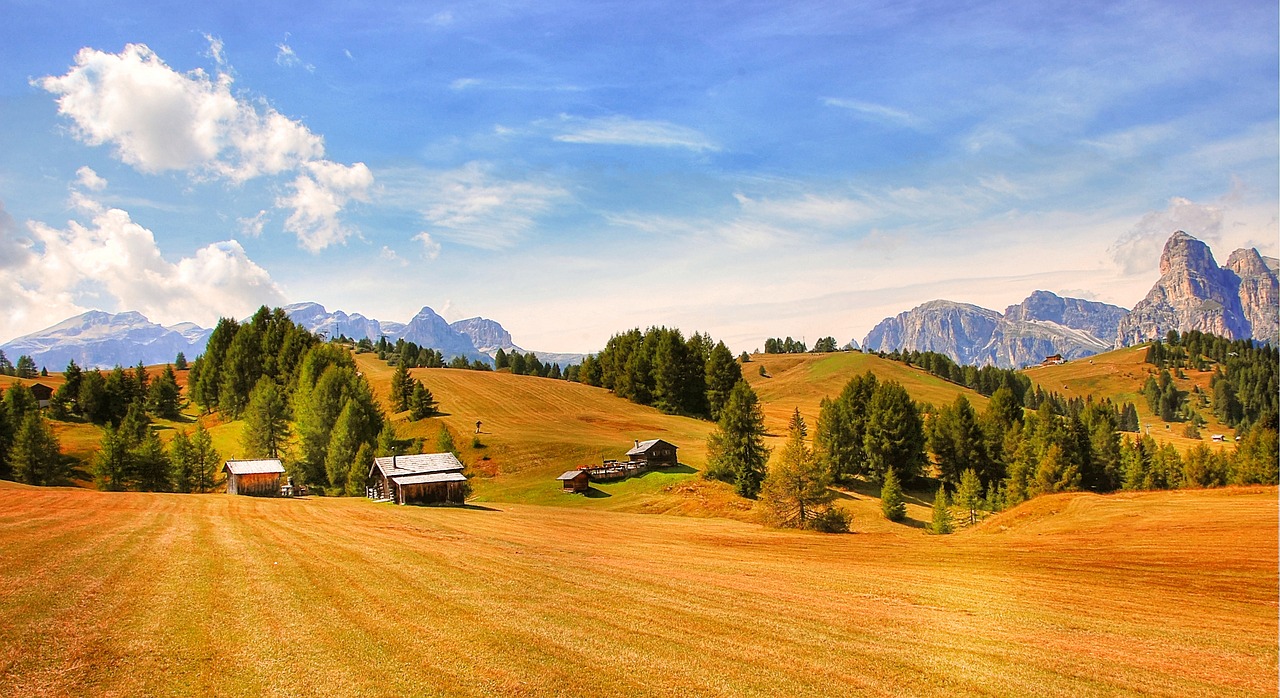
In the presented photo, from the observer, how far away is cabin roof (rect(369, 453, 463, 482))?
70.3 metres

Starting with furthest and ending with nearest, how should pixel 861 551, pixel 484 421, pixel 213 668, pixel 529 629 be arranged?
pixel 484 421 → pixel 861 551 → pixel 529 629 → pixel 213 668

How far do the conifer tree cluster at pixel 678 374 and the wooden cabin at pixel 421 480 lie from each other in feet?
218

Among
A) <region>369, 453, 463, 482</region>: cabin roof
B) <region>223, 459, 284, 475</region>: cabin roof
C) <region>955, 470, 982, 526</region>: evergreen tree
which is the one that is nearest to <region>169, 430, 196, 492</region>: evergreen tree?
<region>223, 459, 284, 475</region>: cabin roof

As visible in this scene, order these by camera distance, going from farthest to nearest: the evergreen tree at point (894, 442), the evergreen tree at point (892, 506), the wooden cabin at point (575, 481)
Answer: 1. the evergreen tree at point (894, 442)
2. the wooden cabin at point (575, 481)
3. the evergreen tree at point (892, 506)

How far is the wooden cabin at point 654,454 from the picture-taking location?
88.4 m

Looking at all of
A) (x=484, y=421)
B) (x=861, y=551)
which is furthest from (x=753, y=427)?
(x=484, y=421)

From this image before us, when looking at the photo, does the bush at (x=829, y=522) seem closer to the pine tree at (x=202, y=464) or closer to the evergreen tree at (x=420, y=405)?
the evergreen tree at (x=420, y=405)

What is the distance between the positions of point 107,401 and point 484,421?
71.4 metres

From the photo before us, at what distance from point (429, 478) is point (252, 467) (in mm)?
23169

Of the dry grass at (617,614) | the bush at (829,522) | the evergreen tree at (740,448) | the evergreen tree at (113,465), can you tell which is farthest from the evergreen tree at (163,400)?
the bush at (829,522)

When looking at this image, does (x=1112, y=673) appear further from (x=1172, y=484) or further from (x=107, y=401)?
(x=107, y=401)

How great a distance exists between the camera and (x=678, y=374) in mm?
135750

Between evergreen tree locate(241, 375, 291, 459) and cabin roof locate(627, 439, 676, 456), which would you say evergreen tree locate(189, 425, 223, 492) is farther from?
cabin roof locate(627, 439, 676, 456)

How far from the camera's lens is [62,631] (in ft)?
55.4
